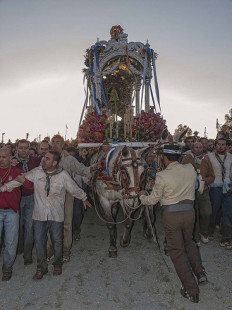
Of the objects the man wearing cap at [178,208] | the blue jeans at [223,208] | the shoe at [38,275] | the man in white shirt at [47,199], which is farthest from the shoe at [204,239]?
the shoe at [38,275]

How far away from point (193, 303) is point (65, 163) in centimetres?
340

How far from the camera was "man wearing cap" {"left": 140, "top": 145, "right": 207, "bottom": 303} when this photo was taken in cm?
336

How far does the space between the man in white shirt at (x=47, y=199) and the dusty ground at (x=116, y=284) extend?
1.29 ft

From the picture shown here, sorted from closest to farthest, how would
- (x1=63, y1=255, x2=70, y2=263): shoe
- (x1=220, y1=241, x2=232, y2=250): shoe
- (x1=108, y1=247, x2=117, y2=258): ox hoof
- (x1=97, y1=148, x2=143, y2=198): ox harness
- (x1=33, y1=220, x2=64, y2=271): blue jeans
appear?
1. (x1=33, y1=220, x2=64, y2=271): blue jeans
2. (x1=97, y1=148, x2=143, y2=198): ox harness
3. (x1=63, y1=255, x2=70, y2=263): shoe
4. (x1=108, y1=247, x2=117, y2=258): ox hoof
5. (x1=220, y1=241, x2=232, y2=250): shoe

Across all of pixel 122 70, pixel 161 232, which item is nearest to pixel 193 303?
pixel 161 232

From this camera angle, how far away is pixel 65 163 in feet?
16.5

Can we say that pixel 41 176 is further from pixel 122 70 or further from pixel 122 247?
pixel 122 70

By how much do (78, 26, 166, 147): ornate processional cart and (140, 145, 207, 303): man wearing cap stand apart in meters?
2.74

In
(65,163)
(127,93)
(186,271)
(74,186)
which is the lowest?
(186,271)

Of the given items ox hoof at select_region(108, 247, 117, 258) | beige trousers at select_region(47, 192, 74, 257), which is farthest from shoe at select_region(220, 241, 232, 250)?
beige trousers at select_region(47, 192, 74, 257)

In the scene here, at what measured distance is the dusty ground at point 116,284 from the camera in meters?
3.40

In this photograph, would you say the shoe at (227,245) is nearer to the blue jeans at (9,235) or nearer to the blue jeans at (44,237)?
the blue jeans at (44,237)

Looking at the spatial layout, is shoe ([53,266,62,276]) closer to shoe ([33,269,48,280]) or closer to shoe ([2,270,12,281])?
shoe ([33,269,48,280])

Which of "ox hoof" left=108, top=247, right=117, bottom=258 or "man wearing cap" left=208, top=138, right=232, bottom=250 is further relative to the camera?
"man wearing cap" left=208, top=138, right=232, bottom=250
